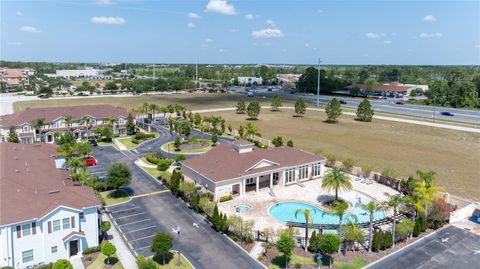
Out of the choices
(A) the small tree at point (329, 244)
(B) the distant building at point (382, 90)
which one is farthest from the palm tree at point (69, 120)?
(B) the distant building at point (382, 90)

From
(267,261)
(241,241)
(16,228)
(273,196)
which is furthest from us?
(273,196)

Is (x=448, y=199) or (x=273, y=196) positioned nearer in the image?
(x=448, y=199)

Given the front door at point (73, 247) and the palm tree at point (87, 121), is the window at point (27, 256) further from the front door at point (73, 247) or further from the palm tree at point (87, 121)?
the palm tree at point (87, 121)

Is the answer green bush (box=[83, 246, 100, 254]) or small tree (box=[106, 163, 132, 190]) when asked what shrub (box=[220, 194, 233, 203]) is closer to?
small tree (box=[106, 163, 132, 190])

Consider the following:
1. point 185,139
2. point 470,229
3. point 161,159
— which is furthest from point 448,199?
point 185,139

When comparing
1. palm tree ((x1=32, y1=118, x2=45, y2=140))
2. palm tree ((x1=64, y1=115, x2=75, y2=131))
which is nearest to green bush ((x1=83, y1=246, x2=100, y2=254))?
palm tree ((x1=32, y1=118, x2=45, y2=140))

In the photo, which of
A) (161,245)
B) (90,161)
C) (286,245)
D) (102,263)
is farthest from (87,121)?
(286,245)

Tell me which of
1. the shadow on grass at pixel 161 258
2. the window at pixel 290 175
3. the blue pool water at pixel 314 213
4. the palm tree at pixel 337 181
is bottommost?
the shadow on grass at pixel 161 258

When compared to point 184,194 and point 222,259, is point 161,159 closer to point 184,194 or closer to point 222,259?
point 184,194
